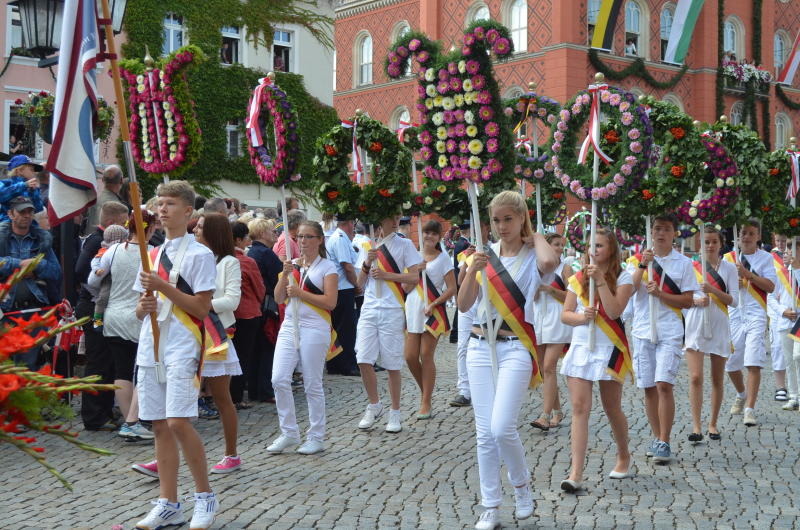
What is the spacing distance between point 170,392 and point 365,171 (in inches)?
192

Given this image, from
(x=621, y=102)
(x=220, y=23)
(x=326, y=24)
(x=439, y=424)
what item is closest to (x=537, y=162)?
(x=621, y=102)

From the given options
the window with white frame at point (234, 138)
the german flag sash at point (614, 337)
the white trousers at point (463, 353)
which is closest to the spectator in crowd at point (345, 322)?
the white trousers at point (463, 353)

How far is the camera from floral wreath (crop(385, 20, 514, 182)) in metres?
7.54

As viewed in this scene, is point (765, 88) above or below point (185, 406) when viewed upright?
above

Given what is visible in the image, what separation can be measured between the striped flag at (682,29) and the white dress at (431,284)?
27484mm

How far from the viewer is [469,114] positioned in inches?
300

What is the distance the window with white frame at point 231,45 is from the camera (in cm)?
3028

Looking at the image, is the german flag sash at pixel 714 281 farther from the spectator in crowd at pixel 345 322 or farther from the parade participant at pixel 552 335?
the spectator in crowd at pixel 345 322

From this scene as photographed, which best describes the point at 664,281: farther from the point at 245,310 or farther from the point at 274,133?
the point at 245,310

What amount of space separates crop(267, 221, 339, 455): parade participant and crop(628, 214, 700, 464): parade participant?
267cm

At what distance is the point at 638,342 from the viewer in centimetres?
865

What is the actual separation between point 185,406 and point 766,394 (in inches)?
346

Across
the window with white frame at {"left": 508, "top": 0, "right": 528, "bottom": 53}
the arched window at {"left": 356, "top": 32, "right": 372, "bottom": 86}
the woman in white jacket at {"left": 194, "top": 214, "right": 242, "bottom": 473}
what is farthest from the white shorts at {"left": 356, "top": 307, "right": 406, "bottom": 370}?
the arched window at {"left": 356, "top": 32, "right": 372, "bottom": 86}

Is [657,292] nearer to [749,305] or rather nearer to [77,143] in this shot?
[749,305]
